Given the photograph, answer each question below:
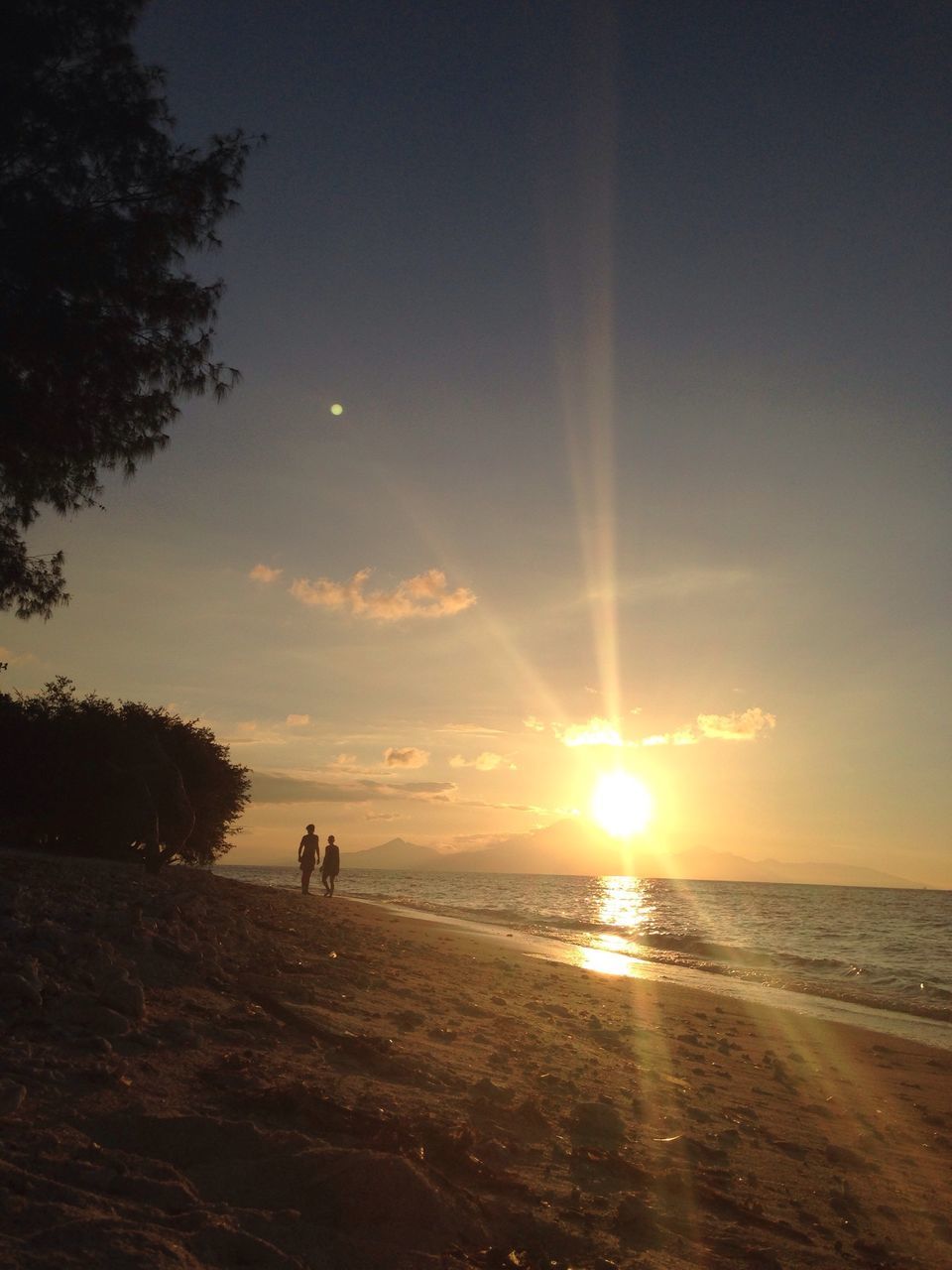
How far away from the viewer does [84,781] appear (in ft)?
81.5

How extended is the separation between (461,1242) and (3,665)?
14.3 metres

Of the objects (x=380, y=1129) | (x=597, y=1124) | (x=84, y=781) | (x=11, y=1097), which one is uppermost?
(x=84, y=781)

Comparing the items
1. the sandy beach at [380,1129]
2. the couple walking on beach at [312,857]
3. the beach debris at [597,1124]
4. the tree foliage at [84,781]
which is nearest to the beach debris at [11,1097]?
the sandy beach at [380,1129]

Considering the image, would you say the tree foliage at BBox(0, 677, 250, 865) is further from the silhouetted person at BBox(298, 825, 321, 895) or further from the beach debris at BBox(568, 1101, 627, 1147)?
the beach debris at BBox(568, 1101, 627, 1147)

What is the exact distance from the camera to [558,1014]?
36.7 ft

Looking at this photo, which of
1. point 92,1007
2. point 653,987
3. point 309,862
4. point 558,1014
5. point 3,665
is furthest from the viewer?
point 309,862

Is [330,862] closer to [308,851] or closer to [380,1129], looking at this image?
[308,851]

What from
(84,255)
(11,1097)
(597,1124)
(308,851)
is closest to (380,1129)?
(11,1097)

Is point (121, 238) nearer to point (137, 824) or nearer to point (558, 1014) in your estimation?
point (558, 1014)

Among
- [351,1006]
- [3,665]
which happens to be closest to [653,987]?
[351,1006]

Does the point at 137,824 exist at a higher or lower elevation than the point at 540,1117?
higher

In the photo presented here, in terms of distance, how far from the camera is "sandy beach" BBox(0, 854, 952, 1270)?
3.54 meters

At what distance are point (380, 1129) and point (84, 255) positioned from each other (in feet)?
35.5

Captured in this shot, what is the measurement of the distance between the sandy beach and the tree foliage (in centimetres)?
1274
